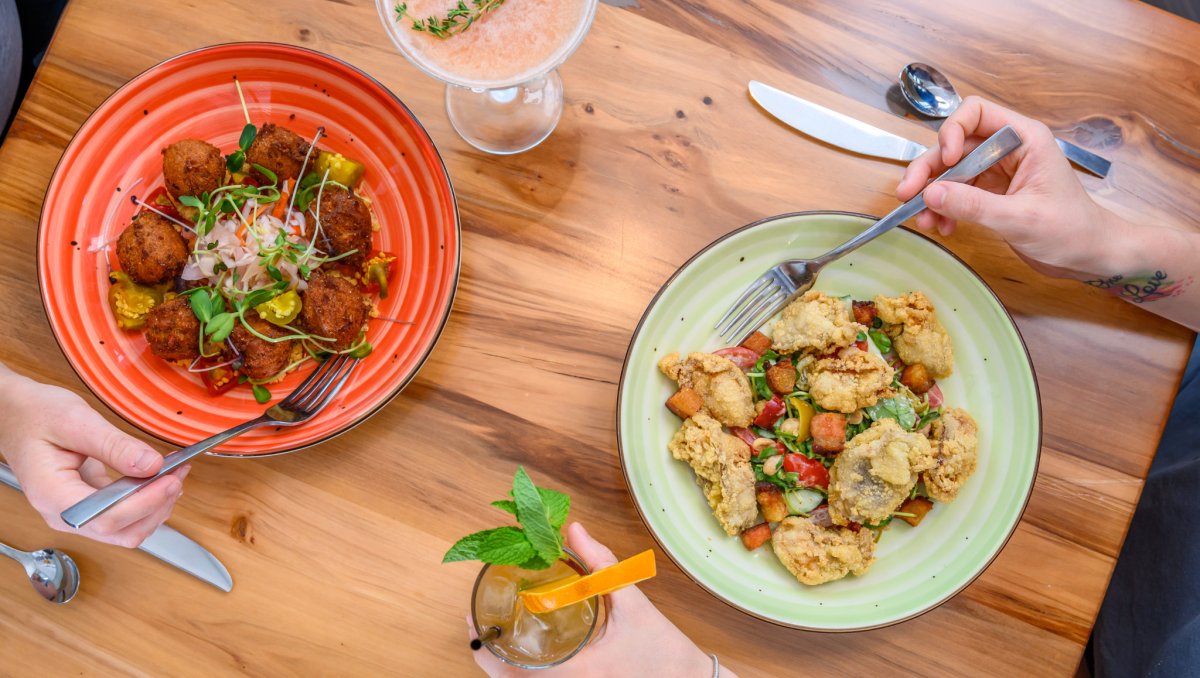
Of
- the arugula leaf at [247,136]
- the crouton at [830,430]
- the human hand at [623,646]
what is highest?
the arugula leaf at [247,136]

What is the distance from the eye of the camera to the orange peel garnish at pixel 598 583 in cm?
161

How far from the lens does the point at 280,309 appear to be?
206cm

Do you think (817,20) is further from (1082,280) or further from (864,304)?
(1082,280)

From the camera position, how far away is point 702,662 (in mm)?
2025

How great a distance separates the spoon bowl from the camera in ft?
7.25

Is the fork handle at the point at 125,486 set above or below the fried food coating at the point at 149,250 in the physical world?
below

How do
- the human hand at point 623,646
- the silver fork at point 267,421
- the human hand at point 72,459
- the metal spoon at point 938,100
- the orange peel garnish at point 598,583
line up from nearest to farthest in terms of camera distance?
the orange peel garnish at point 598,583, the silver fork at point 267,421, the human hand at point 72,459, the human hand at point 623,646, the metal spoon at point 938,100

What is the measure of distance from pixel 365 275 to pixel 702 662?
4.45ft

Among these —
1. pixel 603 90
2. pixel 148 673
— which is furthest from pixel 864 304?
pixel 148 673

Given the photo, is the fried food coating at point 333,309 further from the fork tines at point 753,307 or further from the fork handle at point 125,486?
the fork tines at point 753,307

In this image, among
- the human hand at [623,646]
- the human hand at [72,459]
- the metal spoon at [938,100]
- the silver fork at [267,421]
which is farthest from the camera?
the metal spoon at [938,100]

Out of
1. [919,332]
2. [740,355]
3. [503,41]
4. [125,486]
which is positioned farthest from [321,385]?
[919,332]

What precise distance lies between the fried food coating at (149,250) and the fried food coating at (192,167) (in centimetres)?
11

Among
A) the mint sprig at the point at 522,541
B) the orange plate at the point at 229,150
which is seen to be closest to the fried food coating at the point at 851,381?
the mint sprig at the point at 522,541
